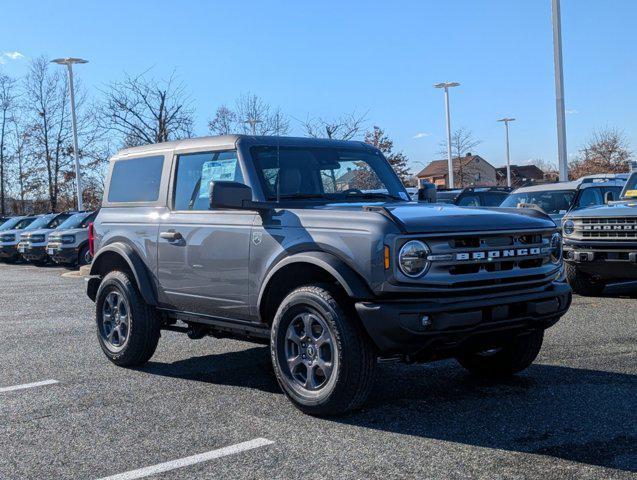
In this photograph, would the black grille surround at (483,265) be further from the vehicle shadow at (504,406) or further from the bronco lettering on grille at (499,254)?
the vehicle shadow at (504,406)

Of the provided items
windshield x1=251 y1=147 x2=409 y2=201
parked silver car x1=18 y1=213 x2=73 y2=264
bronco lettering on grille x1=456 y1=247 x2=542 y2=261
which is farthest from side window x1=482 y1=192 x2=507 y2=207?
parked silver car x1=18 y1=213 x2=73 y2=264

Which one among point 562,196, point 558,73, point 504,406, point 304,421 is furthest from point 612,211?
point 558,73

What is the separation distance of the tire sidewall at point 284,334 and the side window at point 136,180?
2081 mm

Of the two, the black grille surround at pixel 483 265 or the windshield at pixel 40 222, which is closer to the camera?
the black grille surround at pixel 483 265

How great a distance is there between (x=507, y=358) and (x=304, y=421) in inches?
73.5

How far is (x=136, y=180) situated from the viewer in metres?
7.14

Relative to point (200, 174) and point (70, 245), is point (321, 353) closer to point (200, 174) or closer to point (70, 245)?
point (200, 174)

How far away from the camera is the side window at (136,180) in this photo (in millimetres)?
6895

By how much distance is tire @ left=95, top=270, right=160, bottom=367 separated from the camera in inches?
269

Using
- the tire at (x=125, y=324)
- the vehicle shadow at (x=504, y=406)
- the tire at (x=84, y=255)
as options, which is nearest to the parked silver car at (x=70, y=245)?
the tire at (x=84, y=255)

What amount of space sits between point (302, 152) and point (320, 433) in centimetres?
242

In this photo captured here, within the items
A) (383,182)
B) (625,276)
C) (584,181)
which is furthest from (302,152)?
(584,181)

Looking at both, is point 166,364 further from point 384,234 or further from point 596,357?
point 596,357

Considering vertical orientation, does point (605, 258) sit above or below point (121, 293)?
below
